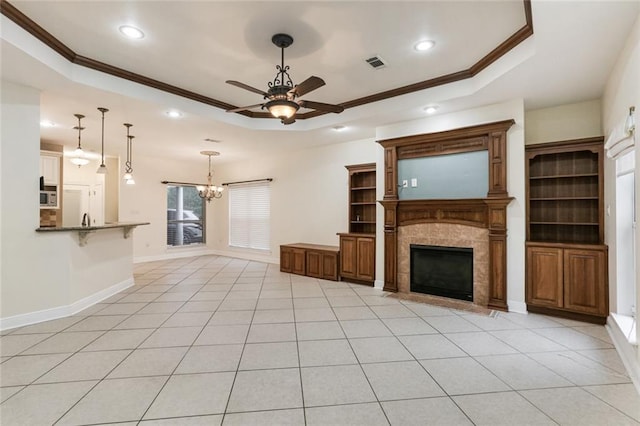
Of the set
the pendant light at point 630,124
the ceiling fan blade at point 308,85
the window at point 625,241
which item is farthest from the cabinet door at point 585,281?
the ceiling fan blade at point 308,85

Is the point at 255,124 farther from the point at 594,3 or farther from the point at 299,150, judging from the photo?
the point at 594,3

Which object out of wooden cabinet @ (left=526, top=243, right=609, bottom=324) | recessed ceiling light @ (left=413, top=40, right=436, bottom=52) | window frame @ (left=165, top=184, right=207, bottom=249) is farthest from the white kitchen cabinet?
wooden cabinet @ (left=526, top=243, right=609, bottom=324)

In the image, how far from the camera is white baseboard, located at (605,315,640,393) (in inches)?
91.3

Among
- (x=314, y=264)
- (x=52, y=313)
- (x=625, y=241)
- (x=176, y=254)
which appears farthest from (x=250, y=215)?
(x=625, y=241)

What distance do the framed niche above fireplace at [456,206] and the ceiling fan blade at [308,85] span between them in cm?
251

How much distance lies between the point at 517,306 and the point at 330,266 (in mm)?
3173

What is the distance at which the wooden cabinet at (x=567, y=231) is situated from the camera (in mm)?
3570

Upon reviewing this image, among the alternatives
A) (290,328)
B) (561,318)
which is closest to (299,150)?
(290,328)

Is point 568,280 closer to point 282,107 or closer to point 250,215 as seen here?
point 282,107

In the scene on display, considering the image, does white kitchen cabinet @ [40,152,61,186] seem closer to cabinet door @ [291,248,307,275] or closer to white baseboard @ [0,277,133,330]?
white baseboard @ [0,277,133,330]

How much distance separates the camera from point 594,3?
7.14ft

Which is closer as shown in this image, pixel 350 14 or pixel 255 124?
pixel 350 14

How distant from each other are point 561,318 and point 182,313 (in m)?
5.00

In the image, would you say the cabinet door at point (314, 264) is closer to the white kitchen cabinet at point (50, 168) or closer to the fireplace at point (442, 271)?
the fireplace at point (442, 271)
